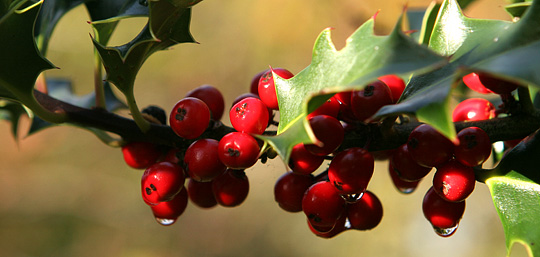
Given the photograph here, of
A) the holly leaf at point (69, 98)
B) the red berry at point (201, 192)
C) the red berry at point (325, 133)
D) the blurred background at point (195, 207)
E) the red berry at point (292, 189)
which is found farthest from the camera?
the blurred background at point (195, 207)

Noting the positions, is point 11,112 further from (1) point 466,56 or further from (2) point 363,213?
(1) point 466,56

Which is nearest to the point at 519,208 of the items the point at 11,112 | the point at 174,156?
the point at 174,156

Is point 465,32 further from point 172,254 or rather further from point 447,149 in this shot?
point 172,254

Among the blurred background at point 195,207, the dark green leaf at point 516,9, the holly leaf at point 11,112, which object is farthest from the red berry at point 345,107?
the blurred background at point 195,207

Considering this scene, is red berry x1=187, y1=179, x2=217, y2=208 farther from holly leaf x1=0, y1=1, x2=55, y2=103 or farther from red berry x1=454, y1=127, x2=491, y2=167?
red berry x1=454, y1=127, x2=491, y2=167

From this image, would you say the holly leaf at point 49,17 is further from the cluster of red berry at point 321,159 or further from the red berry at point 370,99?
the red berry at point 370,99

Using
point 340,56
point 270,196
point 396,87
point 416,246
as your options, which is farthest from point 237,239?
point 340,56
